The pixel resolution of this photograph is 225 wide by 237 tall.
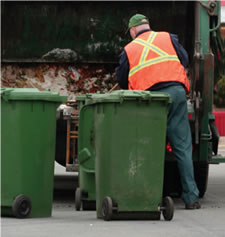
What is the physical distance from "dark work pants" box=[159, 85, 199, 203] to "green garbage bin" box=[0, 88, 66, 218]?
1.33 metres

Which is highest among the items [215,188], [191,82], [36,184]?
[191,82]

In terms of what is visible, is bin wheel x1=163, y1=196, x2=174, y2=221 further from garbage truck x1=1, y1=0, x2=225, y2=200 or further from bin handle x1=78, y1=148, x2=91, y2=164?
garbage truck x1=1, y1=0, x2=225, y2=200

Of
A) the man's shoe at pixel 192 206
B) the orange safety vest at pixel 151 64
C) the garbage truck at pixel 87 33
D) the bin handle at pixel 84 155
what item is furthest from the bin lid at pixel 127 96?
the garbage truck at pixel 87 33

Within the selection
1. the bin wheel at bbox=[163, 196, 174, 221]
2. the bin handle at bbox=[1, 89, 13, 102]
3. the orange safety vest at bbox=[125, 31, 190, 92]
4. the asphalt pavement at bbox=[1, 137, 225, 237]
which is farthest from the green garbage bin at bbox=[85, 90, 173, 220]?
the orange safety vest at bbox=[125, 31, 190, 92]

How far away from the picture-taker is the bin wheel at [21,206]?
20.8 feet

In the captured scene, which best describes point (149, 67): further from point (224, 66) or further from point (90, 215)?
point (224, 66)

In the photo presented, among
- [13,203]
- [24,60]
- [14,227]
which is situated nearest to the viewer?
[14,227]

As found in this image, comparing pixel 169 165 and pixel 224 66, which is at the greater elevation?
pixel 224 66

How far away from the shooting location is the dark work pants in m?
7.41

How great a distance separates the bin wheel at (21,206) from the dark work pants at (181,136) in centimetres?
160

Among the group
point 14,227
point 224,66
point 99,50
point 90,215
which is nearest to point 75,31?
point 99,50

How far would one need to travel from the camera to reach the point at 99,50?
9984 millimetres

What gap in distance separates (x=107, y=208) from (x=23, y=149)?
0.75 m

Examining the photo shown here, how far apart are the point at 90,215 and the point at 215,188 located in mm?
3726
